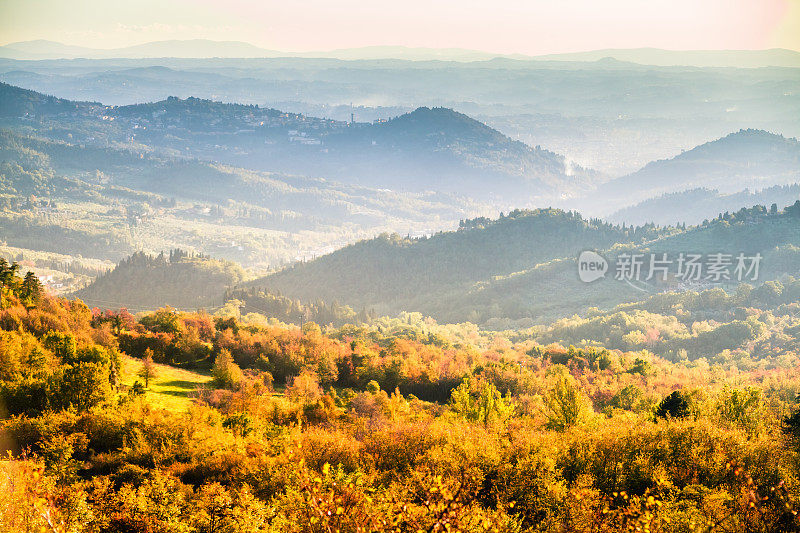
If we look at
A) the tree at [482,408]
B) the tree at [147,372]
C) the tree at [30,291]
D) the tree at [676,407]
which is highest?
the tree at [30,291]

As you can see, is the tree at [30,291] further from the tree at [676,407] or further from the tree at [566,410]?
the tree at [676,407]

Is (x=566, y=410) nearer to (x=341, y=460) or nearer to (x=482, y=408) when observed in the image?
(x=482, y=408)

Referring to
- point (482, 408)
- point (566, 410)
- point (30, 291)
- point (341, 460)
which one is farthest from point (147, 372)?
point (566, 410)

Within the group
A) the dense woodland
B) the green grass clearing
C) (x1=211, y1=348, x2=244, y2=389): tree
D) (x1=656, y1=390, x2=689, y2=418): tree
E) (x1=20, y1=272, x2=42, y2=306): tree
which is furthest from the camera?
(x1=20, y1=272, x2=42, y2=306): tree

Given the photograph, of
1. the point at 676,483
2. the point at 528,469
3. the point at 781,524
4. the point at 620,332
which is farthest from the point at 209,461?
the point at 620,332

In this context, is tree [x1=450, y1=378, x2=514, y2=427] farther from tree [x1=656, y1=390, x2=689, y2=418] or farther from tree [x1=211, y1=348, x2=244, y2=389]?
tree [x1=211, y1=348, x2=244, y2=389]

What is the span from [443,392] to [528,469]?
55.1 m

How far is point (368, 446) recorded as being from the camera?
39.5 metres

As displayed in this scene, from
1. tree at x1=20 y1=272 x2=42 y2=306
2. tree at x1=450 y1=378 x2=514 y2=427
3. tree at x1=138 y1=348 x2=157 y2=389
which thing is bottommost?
tree at x1=450 y1=378 x2=514 y2=427

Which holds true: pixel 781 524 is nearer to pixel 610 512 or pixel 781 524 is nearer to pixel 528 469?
pixel 610 512

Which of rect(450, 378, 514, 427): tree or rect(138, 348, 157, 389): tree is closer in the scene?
rect(450, 378, 514, 427): tree

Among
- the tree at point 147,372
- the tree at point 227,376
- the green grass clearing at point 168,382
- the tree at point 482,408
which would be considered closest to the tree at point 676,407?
the tree at point 482,408

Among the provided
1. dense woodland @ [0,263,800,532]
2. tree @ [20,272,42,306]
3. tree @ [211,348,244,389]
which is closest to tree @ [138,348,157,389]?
dense woodland @ [0,263,800,532]

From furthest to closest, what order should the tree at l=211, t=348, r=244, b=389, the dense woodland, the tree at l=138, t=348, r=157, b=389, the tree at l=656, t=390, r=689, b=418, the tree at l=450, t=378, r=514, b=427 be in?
the tree at l=211, t=348, r=244, b=389
the tree at l=138, t=348, r=157, b=389
the tree at l=450, t=378, r=514, b=427
the tree at l=656, t=390, r=689, b=418
the dense woodland
